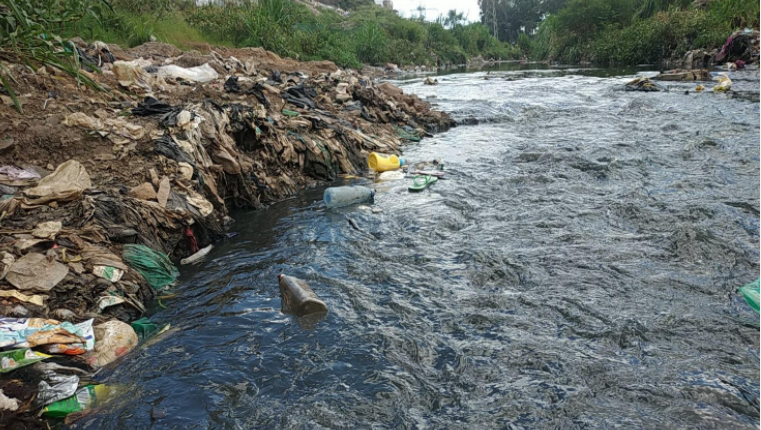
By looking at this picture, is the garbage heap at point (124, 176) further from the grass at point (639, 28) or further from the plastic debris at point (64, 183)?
the grass at point (639, 28)

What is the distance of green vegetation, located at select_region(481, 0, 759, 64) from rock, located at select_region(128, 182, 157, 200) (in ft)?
98.0

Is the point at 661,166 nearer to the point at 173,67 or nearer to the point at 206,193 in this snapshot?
the point at 206,193

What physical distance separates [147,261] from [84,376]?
4.44 ft

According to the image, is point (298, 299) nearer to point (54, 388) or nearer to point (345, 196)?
point (54, 388)

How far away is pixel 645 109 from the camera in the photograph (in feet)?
39.2

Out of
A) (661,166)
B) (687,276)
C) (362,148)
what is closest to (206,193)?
(362,148)

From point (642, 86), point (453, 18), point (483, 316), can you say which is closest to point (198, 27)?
point (642, 86)

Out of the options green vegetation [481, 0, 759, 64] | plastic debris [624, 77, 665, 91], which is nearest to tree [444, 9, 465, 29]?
green vegetation [481, 0, 759, 64]

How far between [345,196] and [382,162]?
2.03m

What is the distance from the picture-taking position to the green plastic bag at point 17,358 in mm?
2514

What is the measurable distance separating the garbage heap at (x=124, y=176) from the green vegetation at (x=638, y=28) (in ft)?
88.0

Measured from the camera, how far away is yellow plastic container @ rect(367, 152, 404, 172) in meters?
7.94

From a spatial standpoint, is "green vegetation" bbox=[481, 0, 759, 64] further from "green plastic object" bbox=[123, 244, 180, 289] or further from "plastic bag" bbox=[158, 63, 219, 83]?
"green plastic object" bbox=[123, 244, 180, 289]

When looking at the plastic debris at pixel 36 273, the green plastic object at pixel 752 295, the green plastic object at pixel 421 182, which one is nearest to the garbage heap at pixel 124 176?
the plastic debris at pixel 36 273
